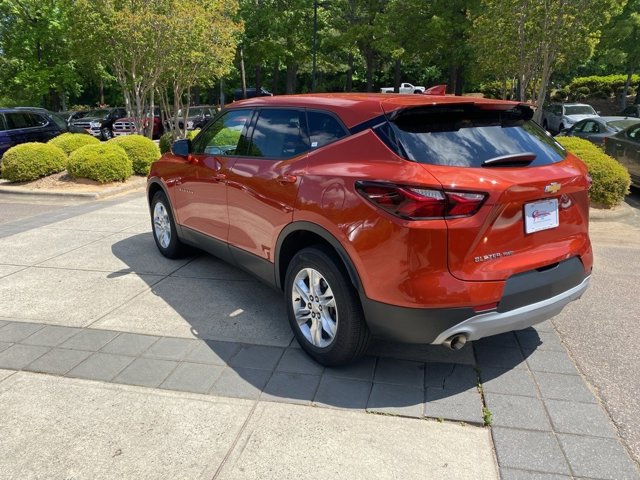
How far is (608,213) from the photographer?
7.44 metres

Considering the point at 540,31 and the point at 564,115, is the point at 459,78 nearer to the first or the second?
the point at 564,115

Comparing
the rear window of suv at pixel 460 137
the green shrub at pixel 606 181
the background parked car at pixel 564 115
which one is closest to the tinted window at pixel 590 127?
the background parked car at pixel 564 115

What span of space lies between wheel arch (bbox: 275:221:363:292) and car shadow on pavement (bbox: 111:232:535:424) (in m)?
0.57

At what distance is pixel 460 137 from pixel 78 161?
9.30m

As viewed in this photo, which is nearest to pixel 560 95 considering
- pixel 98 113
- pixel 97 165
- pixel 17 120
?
pixel 98 113

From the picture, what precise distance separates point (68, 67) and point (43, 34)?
1.99m

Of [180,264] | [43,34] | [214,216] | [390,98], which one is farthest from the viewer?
[43,34]

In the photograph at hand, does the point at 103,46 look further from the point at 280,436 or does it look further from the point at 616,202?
the point at 280,436

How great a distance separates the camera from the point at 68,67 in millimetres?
27922

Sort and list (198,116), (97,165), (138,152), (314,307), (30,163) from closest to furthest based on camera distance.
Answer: (314,307) → (97,165) → (30,163) → (138,152) → (198,116)

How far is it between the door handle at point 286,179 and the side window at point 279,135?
7.2 inches

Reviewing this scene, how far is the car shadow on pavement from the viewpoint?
3.00 m

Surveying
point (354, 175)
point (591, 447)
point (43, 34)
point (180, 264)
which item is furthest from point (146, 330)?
point (43, 34)

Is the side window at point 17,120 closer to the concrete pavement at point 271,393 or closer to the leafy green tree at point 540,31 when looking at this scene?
the concrete pavement at point 271,393
